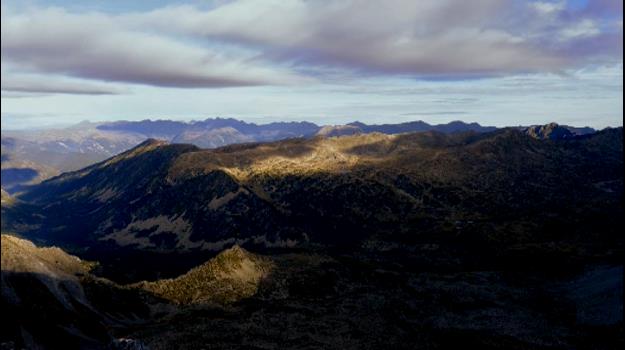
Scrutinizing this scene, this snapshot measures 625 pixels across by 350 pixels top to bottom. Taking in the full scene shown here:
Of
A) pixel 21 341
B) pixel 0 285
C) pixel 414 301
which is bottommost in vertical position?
pixel 414 301

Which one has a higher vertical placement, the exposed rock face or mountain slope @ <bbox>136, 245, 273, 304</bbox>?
the exposed rock face

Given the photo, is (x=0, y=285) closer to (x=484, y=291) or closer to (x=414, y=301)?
(x=414, y=301)

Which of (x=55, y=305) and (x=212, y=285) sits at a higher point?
(x=55, y=305)

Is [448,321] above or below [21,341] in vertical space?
below

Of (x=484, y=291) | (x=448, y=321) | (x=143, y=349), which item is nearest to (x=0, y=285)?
(x=143, y=349)

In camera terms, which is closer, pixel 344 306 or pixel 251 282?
pixel 344 306

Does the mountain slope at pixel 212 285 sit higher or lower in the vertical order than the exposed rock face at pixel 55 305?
lower

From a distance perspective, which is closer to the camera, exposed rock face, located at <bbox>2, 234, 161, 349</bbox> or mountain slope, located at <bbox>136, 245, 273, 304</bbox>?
exposed rock face, located at <bbox>2, 234, 161, 349</bbox>

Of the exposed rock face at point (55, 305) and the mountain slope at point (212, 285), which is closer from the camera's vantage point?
the exposed rock face at point (55, 305)

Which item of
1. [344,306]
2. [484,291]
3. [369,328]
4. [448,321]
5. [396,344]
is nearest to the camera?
[396,344]

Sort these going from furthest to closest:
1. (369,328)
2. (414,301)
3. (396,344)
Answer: (414,301) < (369,328) < (396,344)

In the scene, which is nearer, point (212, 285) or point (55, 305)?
point (55, 305)
